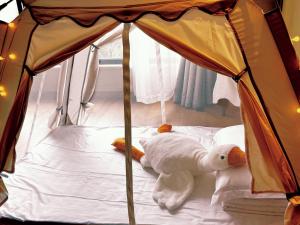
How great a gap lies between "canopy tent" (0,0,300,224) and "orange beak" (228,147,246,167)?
13cm

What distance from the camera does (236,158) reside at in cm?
172

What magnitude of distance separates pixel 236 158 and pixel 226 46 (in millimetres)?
549

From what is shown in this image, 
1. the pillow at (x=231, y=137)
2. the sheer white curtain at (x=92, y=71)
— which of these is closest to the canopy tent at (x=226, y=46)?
the pillow at (x=231, y=137)

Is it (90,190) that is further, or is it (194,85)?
(194,85)

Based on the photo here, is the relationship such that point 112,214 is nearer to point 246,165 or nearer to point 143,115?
point 246,165

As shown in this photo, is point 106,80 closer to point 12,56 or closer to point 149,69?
point 149,69

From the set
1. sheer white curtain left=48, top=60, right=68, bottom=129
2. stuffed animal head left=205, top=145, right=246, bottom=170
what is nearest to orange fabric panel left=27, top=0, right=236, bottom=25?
stuffed animal head left=205, top=145, right=246, bottom=170

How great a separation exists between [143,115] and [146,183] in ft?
4.28

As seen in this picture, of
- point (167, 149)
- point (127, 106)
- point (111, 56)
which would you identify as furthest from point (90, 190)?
point (111, 56)

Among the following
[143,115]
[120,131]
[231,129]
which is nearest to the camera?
[231,129]

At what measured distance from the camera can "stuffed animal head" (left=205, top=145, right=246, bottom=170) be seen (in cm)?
172

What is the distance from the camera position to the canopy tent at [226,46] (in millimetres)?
1439

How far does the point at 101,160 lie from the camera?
2225 mm

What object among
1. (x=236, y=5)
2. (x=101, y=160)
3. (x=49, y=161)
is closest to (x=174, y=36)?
(x=236, y=5)
